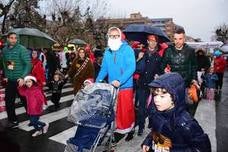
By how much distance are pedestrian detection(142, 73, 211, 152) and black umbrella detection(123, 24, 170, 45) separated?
421 centimetres

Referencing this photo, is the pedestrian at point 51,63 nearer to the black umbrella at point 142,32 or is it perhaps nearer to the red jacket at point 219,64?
the black umbrella at point 142,32

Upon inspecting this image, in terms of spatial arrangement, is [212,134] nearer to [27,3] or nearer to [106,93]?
[106,93]

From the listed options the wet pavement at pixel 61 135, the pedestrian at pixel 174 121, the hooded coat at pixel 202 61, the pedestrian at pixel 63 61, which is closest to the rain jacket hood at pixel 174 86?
the pedestrian at pixel 174 121

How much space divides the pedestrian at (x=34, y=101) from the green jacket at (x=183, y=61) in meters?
2.59

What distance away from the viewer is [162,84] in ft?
10.6

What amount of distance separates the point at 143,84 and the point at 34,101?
6.67ft

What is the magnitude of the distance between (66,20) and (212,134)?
34177 mm

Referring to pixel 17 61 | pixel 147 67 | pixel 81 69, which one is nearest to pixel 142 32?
pixel 147 67

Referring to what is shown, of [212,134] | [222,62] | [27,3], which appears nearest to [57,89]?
[212,134]

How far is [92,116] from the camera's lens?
5.07 metres

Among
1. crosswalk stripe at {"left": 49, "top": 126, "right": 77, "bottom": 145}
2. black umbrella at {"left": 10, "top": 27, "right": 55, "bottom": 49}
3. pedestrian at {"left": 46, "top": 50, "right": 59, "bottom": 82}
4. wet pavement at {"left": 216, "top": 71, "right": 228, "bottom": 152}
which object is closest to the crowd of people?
crosswalk stripe at {"left": 49, "top": 126, "right": 77, "bottom": 145}

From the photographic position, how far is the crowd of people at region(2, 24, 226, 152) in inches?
128

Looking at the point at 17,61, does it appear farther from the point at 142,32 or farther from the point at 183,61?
the point at 183,61

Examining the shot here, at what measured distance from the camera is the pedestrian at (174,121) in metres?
3.17
